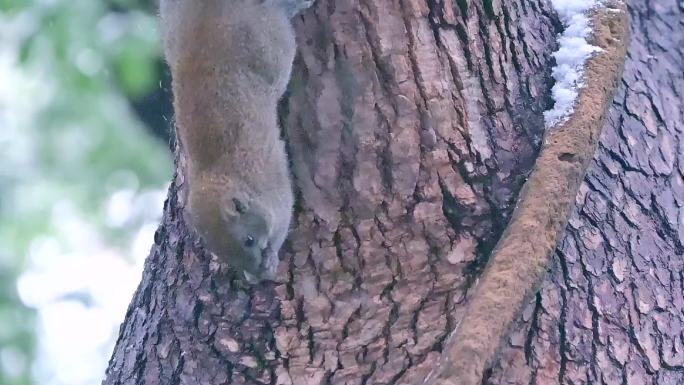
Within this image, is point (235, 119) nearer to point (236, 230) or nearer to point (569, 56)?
point (236, 230)

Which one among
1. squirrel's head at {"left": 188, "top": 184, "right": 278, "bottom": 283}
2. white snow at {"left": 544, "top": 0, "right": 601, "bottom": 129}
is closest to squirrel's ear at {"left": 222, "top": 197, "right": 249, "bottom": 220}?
squirrel's head at {"left": 188, "top": 184, "right": 278, "bottom": 283}

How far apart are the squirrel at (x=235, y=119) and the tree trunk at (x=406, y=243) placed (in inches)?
1.3

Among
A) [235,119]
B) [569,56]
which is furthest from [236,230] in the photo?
[569,56]

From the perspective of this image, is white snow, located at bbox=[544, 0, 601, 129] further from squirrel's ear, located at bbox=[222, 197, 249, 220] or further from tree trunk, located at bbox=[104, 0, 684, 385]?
squirrel's ear, located at bbox=[222, 197, 249, 220]

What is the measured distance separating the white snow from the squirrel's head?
1.57 ft

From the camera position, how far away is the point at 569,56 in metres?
1.47

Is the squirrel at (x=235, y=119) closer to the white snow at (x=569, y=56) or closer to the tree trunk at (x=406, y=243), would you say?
the tree trunk at (x=406, y=243)

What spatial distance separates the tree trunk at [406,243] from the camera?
127cm

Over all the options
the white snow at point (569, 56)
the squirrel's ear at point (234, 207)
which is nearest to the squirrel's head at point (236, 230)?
the squirrel's ear at point (234, 207)

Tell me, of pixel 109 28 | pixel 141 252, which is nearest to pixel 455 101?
pixel 109 28

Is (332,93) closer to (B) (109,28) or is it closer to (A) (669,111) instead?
(A) (669,111)

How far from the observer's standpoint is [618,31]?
1.52 m

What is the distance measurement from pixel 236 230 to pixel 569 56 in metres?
0.62

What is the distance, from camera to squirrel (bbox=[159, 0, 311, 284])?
126 centimetres
